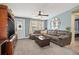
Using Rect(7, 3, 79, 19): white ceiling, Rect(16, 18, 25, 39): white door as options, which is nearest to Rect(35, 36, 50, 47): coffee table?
Rect(16, 18, 25, 39): white door

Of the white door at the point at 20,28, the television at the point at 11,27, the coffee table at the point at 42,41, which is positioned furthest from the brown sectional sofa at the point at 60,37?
the television at the point at 11,27

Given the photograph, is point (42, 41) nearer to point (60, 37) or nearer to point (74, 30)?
point (60, 37)

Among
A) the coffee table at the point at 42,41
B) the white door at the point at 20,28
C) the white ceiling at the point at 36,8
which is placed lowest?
the coffee table at the point at 42,41

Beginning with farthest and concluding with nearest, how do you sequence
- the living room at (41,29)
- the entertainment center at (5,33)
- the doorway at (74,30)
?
the doorway at (74,30)
the living room at (41,29)
the entertainment center at (5,33)

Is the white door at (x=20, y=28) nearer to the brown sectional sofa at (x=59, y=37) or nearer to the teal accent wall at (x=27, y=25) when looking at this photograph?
the teal accent wall at (x=27, y=25)

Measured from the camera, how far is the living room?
3.01 m

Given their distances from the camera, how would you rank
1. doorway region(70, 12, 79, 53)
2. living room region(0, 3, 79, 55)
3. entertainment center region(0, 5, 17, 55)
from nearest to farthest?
entertainment center region(0, 5, 17, 55) → living room region(0, 3, 79, 55) → doorway region(70, 12, 79, 53)

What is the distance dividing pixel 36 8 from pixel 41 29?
546mm

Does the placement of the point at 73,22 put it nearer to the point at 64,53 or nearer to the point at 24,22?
the point at 64,53

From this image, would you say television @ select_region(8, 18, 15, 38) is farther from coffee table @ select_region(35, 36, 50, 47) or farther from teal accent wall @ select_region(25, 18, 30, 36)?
coffee table @ select_region(35, 36, 50, 47)

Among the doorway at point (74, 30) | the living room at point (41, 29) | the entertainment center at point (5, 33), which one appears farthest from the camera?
the doorway at point (74, 30)

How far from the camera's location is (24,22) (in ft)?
10.7

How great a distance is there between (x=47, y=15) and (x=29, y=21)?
51cm

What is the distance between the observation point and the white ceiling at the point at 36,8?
3.01m
